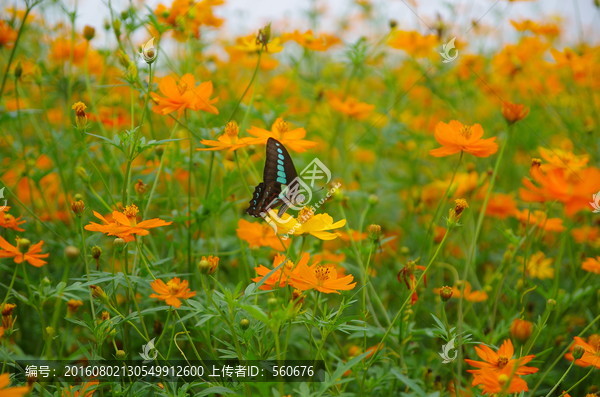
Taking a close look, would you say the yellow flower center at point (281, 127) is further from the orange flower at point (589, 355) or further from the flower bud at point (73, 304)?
the orange flower at point (589, 355)

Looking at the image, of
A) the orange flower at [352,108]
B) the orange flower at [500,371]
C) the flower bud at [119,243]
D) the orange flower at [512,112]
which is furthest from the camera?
the orange flower at [352,108]

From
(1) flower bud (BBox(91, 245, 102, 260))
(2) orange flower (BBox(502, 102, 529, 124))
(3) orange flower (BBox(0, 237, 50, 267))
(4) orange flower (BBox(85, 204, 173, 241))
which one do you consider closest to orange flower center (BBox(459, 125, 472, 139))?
(2) orange flower (BBox(502, 102, 529, 124))

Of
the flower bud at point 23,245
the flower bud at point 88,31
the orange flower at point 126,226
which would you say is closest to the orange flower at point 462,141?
the orange flower at point 126,226


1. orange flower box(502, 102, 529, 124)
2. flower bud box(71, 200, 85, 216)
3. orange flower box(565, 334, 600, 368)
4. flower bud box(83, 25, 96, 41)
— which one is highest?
flower bud box(83, 25, 96, 41)

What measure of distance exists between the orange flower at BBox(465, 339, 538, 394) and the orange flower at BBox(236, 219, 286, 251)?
0.50 meters

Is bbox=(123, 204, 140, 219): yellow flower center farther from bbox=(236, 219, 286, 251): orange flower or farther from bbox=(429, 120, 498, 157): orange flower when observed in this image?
bbox=(429, 120, 498, 157): orange flower

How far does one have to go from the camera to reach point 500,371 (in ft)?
3.36

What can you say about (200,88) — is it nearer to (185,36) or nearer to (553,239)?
(185,36)

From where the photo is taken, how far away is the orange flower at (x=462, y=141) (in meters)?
1.23

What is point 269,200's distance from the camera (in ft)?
3.87

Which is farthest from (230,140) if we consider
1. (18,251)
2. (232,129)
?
(18,251)

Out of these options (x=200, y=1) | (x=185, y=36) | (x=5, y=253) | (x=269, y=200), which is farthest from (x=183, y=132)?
(x=5, y=253)

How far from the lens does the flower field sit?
1.04 meters

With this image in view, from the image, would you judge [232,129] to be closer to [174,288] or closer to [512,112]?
[174,288]
